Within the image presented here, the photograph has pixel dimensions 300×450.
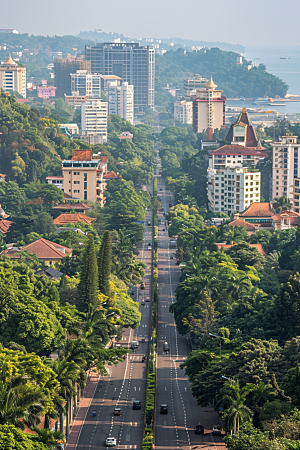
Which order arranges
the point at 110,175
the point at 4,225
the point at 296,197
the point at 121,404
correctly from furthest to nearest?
1. the point at 110,175
2. the point at 296,197
3. the point at 4,225
4. the point at 121,404

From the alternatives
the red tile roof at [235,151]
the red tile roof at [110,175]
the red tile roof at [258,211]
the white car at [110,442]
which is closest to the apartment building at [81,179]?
the red tile roof at [110,175]

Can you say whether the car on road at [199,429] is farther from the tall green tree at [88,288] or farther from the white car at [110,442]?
the tall green tree at [88,288]

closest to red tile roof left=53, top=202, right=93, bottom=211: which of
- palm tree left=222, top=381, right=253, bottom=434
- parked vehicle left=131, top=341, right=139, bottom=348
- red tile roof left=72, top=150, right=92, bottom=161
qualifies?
red tile roof left=72, top=150, right=92, bottom=161

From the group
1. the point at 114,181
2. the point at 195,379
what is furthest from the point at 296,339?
the point at 114,181

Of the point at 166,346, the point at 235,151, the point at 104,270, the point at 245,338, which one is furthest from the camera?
the point at 235,151

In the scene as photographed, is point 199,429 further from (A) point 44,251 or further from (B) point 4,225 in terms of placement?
(B) point 4,225

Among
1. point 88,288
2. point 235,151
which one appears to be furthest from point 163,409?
point 235,151

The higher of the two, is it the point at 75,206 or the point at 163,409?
the point at 75,206
